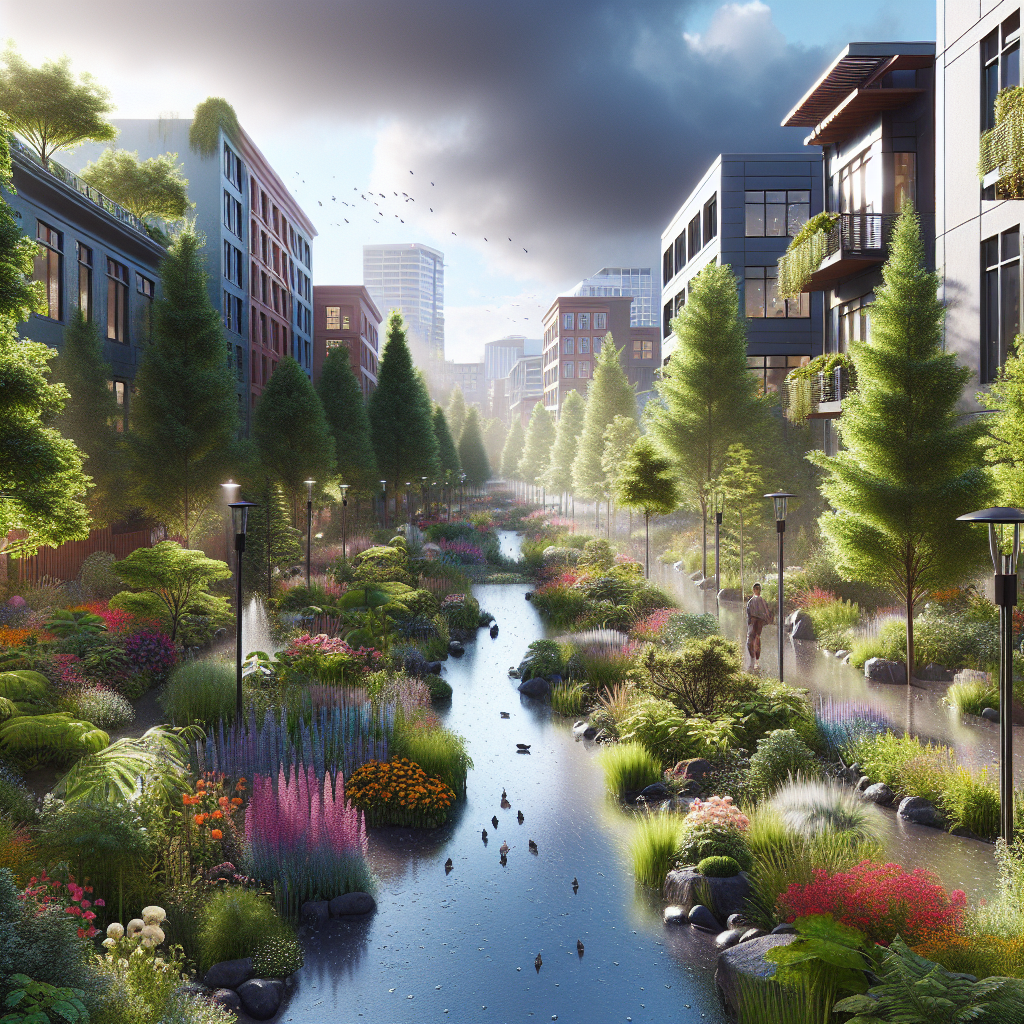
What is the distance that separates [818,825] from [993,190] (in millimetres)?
13837

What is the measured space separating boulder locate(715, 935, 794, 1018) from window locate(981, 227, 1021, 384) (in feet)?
48.3

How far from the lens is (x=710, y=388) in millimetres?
28516

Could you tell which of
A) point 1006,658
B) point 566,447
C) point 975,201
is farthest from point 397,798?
point 566,447

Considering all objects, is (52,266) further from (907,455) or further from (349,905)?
(907,455)

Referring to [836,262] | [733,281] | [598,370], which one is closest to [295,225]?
[598,370]

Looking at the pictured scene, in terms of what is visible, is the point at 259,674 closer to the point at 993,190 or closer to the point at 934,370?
the point at 934,370

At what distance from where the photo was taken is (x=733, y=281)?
28.7 meters

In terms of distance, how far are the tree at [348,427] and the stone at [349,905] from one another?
35039mm

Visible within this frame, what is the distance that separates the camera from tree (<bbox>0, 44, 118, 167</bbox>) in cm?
3200

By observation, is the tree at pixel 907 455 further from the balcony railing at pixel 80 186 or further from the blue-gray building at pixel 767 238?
the balcony railing at pixel 80 186

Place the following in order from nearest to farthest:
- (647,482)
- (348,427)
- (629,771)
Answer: (629,771) → (647,482) → (348,427)

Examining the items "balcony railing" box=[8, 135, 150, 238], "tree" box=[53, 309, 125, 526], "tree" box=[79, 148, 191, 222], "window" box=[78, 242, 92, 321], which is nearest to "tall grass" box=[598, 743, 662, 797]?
"tree" box=[53, 309, 125, 526]

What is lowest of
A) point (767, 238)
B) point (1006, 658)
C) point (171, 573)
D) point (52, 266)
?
point (1006, 658)

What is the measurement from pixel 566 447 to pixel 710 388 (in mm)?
32596
